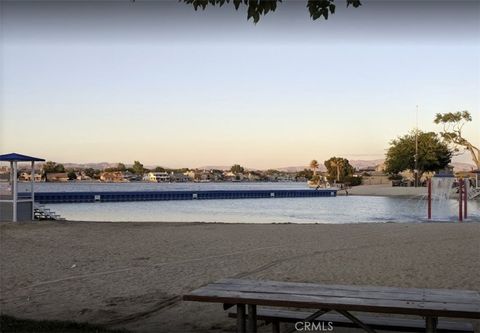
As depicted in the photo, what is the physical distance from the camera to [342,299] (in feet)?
13.4

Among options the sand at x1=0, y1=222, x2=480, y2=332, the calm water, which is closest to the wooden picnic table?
the sand at x1=0, y1=222, x2=480, y2=332

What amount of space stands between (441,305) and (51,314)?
410 cm

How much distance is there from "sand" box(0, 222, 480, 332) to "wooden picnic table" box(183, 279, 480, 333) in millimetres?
1262

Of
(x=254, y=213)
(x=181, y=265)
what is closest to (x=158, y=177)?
(x=254, y=213)

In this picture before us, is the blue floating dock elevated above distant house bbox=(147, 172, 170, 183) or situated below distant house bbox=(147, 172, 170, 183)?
below

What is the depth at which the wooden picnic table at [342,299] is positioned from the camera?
3.85 m

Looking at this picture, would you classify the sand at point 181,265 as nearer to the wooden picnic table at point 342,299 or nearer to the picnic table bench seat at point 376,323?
the picnic table bench seat at point 376,323

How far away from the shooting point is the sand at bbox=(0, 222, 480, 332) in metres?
6.40

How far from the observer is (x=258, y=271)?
9227 millimetres

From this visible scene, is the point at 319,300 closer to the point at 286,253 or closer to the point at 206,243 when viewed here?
the point at 286,253

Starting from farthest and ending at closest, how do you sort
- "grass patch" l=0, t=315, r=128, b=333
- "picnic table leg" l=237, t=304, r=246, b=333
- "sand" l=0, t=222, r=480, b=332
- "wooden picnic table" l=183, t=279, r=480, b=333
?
"sand" l=0, t=222, r=480, b=332
"grass patch" l=0, t=315, r=128, b=333
"picnic table leg" l=237, t=304, r=246, b=333
"wooden picnic table" l=183, t=279, r=480, b=333

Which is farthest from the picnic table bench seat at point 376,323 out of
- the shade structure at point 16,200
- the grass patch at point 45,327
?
the shade structure at point 16,200

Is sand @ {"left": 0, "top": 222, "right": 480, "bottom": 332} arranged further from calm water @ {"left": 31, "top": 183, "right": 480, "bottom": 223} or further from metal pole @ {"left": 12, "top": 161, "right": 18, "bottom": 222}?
calm water @ {"left": 31, "top": 183, "right": 480, "bottom": 223}

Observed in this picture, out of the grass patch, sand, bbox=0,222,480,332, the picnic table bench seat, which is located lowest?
sand, bbox=0,222,480,332
